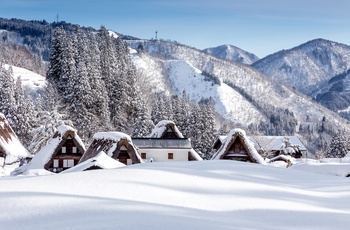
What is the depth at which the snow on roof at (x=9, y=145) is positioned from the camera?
41.9 metres

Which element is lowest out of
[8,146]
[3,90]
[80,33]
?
[8,146]

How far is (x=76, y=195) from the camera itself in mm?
7285

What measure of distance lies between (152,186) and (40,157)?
25.7m

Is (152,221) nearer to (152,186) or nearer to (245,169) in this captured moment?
(152,186)

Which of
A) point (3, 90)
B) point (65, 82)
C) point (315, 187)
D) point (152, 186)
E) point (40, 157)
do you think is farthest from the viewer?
point (65, 82)

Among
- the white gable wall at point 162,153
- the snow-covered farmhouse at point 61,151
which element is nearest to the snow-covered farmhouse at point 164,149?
the white gable wall at point 162,153

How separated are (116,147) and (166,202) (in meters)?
22.5

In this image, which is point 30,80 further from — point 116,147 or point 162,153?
point 116,147

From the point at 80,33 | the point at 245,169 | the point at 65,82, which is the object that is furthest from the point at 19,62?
the point at 245,169

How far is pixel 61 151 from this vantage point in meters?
32.9

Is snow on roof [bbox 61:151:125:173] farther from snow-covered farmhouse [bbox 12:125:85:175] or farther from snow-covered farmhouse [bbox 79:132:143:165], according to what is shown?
snow-covered farmhouse [bbox 12:125:85:175]

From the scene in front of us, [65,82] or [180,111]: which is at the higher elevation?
[65,82]

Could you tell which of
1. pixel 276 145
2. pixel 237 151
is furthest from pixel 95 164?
pixel 276 145

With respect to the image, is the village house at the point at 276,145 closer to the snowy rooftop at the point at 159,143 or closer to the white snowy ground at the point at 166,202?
the snowy rooftop at the point at 159,143
